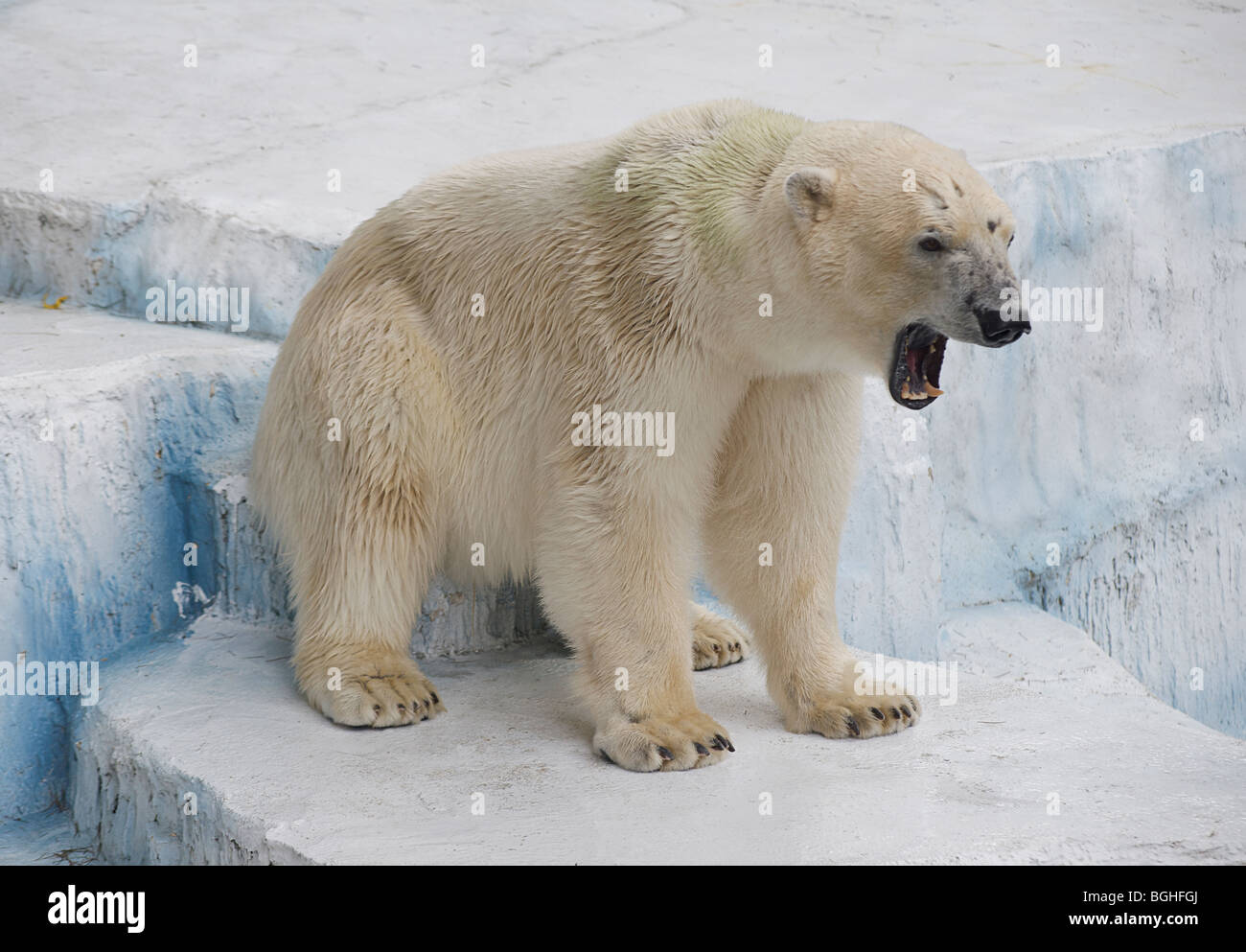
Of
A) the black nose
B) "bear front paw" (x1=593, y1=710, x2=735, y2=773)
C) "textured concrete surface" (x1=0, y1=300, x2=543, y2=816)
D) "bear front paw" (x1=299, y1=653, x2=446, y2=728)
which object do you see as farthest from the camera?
"textured concrete surface" (x1=0, y1=300, x2=543, y2=816)

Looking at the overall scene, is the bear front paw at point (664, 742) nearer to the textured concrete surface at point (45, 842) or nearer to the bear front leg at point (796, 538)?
the bear front leg at point (796, 538)

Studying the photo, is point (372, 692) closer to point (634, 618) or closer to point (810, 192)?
point (634, 618)

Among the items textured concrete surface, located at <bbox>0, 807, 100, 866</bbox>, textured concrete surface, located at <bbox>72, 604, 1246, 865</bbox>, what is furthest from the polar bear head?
textured concrete surface, located at <bbox>0, 807, 100, 866</bbox>

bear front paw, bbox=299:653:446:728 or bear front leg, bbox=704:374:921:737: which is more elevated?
bear front leg, bbox=704:374:921:737

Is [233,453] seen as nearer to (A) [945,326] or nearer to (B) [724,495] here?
(B) [724,495]

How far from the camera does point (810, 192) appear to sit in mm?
2824

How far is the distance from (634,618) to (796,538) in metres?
0.46

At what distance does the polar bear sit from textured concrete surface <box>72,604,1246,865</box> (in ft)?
0.39

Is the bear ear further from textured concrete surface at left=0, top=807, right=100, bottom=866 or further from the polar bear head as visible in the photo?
textured concrete surface at left=0, top=807, right=100, bottom=866

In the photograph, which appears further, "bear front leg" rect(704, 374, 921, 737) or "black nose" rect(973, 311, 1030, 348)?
"bear front leg" rect(704, 374, 921, 737)

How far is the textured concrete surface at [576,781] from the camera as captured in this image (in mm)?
2816

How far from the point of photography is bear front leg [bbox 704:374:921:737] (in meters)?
3.25

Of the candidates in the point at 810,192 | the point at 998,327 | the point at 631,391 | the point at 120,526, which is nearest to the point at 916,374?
the point at 998,327
